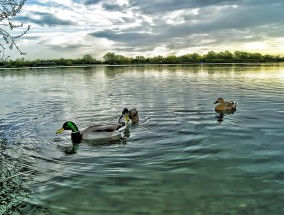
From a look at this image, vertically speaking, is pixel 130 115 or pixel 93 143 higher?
pixel 130 115

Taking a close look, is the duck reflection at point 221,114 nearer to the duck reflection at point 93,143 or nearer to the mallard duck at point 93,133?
the duck reflection at point 93,143

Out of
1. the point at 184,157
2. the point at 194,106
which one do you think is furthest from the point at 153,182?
the point at 194,106

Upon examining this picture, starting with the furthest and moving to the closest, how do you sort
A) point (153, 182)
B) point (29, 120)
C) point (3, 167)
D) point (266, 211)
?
point (29, 120)
point (3, 167)
point (153, 182)
point (266, 211)

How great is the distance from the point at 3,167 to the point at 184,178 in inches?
200

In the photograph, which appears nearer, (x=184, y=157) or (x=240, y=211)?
(x=240, y=211)

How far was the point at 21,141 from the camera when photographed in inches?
465

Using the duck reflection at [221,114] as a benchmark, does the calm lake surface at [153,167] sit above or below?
below

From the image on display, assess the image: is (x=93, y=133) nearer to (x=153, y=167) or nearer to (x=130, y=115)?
(x=130, y=115)

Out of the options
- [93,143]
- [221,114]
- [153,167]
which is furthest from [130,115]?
[153,167]

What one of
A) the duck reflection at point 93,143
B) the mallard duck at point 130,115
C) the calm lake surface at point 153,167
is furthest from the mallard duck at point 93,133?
the mallard duck at point 130,115

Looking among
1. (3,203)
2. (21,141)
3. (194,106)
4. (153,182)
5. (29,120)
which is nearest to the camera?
(3,203)

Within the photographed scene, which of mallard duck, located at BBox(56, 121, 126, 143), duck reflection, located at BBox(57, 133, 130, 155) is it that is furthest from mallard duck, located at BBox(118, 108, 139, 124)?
mallard duck, located at BBox(56, 121, 126, 143)

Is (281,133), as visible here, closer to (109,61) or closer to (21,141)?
(21,141)

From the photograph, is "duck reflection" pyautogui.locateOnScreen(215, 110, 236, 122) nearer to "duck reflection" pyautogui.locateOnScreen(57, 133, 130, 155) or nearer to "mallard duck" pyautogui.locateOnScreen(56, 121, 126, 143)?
"duck reflection" pyautogui.locateOnScreen(57, 133, 130, 155)
